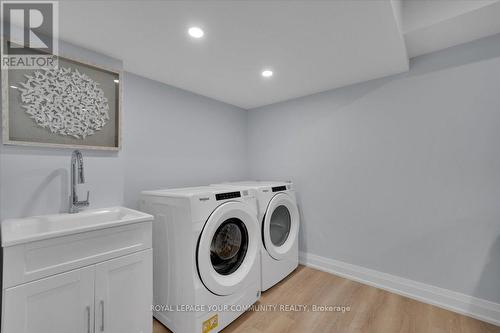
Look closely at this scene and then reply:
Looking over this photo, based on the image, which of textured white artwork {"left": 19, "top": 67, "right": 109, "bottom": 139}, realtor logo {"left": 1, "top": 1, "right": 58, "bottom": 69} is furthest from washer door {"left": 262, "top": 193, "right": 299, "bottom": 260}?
realtor logo {"left": 1, "top": 1, "right": 58, "bottom": 69}

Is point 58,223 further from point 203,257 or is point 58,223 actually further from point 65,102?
point 203,257

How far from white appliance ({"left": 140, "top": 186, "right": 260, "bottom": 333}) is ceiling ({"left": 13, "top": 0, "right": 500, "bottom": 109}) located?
1.11m

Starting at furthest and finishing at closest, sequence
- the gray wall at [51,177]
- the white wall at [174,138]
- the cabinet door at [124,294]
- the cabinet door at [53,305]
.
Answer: the white wall at [174,138] < the gray wall at [51,177] < the cabinet door at [124,294] < the cabinet door at [53,305]

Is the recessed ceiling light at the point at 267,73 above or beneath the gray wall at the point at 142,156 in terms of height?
above

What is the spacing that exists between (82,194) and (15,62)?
0.94m

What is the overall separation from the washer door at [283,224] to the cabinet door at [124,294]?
1.23m

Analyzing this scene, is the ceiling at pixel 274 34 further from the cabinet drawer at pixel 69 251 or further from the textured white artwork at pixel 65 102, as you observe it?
the cabinet drawer at pixel 69 251

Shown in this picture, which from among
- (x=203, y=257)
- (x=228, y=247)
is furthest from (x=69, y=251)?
(x=228, y=247)

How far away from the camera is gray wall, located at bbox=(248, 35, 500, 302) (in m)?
1.68

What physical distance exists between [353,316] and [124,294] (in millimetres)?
1696

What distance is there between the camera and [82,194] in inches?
63.6

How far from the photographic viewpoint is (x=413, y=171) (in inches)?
77.4

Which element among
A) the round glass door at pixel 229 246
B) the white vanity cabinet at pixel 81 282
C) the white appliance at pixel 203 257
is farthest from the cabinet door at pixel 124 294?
the round glass door at pixel 229 246

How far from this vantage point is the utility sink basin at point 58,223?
103 cm
